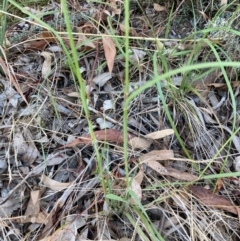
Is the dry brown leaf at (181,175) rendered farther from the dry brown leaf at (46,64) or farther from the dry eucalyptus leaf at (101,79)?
the dry brown leaf at (46,64)

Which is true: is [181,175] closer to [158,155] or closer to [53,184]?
[158,155]

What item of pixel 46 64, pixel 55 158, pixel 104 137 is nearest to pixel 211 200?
pixel 104 137

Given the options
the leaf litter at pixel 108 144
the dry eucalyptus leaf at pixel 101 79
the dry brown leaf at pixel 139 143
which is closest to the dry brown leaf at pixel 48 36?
the leaf litter at pixel 108 144

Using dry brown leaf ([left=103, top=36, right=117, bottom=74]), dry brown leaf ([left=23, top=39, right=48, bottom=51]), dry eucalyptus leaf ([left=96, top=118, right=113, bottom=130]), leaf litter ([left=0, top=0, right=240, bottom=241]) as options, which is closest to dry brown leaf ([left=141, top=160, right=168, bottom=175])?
leaf litter ([left=0, top=0, right=240, bottom=241])

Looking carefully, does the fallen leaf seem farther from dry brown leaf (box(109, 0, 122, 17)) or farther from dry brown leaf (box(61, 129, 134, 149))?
dry brown leaf (box(109, 0, 122, 17))

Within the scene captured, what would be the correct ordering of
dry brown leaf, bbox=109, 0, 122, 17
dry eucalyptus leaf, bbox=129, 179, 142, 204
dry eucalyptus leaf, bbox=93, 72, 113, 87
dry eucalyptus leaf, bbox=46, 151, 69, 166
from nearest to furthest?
dry eucalyptus leaf, bbox=129, 179, 142, 204 → dry eucalyptus leaf, bbox=46, 151, 69, 166 → dry eucalyptus leaf, bbox=93, 72, 113, 87 → dry brown leaf, bbox=109, 0, 122, 17

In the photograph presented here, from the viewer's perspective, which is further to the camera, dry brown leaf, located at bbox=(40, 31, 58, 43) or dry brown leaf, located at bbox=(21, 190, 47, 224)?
dry brown leaf, located at bbox=(40, 31, 58, 43)

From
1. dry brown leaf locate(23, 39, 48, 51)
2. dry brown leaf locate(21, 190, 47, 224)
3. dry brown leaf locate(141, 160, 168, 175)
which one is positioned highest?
dry brown leaf locate(23, 39, 48, 51)
